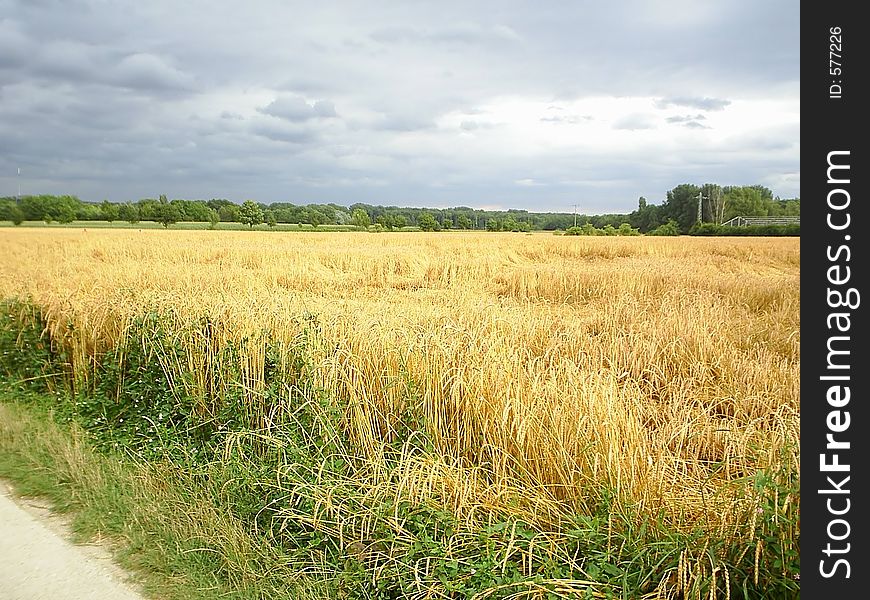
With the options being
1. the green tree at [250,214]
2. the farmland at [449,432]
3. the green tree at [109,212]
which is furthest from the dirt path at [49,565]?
the green tree at [250,214]

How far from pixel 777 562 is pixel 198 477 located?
3286 millimetres

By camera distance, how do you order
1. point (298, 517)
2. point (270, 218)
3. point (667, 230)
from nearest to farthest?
1. point (298, 517)
2. point (667, 230)
3. point (270, 218)

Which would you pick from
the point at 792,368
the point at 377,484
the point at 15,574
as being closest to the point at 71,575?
the point at 15,574

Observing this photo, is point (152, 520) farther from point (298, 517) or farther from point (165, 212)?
point (165, 212)

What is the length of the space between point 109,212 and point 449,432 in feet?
75.3

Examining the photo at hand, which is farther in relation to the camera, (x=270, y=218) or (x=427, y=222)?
(x=427, y=222)

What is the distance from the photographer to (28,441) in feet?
16.1

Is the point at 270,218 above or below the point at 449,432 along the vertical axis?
above

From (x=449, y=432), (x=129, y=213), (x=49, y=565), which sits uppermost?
(x=129, y=213)

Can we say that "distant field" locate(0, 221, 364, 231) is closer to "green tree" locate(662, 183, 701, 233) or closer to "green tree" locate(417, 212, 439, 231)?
"green tree" locate(417, 212, 439, 231)

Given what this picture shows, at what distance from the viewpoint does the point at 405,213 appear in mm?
48344

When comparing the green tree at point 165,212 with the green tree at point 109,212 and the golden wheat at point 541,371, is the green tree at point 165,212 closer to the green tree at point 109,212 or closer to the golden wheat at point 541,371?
the green tree at point 109,212

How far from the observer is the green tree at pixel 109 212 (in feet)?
73.6
